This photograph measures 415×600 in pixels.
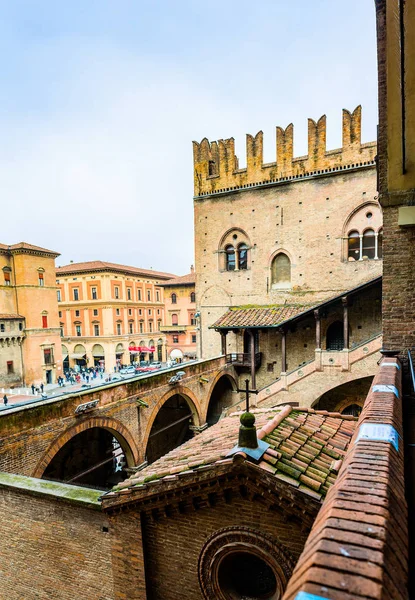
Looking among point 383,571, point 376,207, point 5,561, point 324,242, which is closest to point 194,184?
point 324,242

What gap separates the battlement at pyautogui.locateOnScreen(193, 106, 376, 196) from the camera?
16781mm

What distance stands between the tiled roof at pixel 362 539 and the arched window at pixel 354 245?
654 inches

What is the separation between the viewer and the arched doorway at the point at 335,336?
17344 mm

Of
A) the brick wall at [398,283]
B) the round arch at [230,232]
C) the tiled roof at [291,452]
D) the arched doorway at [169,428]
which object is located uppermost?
the round arch at [230,232]

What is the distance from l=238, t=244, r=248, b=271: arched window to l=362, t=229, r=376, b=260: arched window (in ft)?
21.0

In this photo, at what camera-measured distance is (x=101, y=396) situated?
10547 millimetres

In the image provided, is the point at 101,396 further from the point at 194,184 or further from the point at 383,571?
the point at 194,184

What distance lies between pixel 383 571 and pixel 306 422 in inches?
192

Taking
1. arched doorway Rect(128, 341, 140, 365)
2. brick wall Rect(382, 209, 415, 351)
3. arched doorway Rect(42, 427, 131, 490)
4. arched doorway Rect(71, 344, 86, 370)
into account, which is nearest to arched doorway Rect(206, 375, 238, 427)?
arched doorway Rect(42, 427, 131, 490)

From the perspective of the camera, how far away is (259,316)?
18.4 meters

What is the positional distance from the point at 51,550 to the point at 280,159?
18954mm

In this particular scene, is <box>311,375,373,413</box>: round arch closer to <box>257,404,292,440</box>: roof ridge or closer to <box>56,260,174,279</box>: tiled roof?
<box>257,404,292,440</box>: roof ridge

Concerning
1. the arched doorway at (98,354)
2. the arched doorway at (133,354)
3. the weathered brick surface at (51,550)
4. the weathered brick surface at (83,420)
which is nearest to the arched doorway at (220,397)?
the weathered brick surface at (83,420)

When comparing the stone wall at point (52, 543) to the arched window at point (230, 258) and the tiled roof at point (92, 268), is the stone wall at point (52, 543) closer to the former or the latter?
the arched window at point (230, 258)
